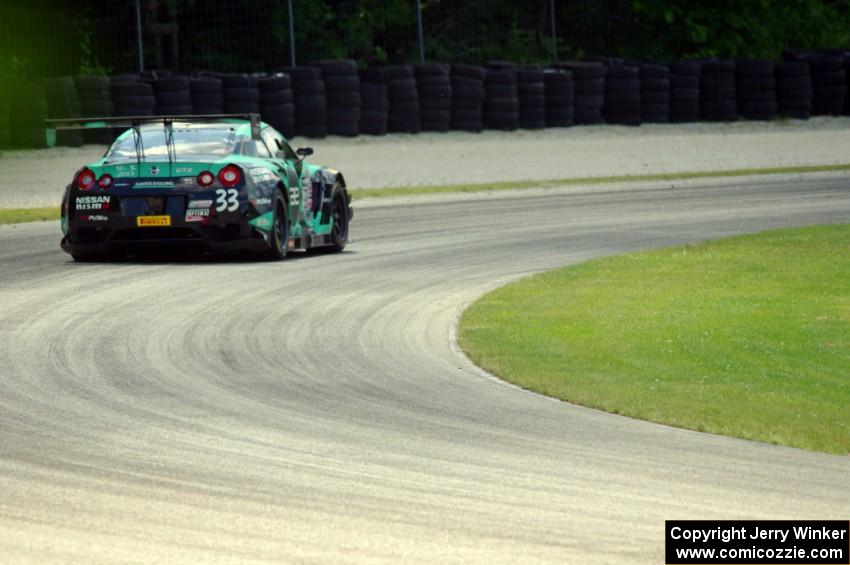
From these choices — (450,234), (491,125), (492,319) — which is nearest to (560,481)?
(492,319)

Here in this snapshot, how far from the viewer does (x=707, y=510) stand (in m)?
5.93

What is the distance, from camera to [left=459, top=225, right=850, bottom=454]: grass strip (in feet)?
26.7

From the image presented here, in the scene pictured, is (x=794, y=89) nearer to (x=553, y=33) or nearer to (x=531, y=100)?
(x=553, y=33)

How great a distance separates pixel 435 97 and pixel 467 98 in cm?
82

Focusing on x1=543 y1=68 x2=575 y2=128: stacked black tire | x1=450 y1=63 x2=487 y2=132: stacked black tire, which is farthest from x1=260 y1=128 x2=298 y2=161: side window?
x1=543 y1=68 x2=575 y2=128: stacked black tire

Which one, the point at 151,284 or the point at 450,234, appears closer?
the point at 151,284

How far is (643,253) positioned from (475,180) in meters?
11.9

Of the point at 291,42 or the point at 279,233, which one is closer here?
the point at 279,233

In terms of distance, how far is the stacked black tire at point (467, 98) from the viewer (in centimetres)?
3191

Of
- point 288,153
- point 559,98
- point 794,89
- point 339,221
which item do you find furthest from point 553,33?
point 288,153

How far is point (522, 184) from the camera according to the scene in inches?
1081

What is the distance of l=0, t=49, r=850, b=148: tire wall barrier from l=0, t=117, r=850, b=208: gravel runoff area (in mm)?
266

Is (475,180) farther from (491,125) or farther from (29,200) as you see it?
(29,200)

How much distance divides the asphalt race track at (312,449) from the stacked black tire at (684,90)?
22.7 meters
